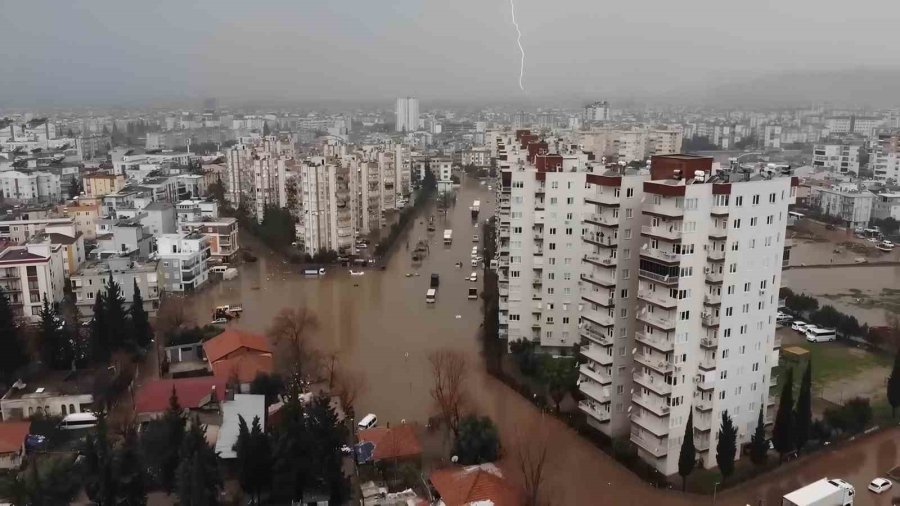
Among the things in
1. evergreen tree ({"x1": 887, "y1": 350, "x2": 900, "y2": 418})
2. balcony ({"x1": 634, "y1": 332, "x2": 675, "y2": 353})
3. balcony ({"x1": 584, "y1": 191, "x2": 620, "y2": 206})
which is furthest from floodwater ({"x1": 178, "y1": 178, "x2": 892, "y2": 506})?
balcony ({"x1": 584, "y1": 191, "x2": 620, "y2": 206})

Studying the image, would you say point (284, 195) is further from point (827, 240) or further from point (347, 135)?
point (347, 135)

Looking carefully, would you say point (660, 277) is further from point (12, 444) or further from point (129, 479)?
point (12, 444)

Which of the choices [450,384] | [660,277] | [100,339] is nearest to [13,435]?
[100,339]

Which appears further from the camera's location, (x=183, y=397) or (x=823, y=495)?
(x=183, y=397)

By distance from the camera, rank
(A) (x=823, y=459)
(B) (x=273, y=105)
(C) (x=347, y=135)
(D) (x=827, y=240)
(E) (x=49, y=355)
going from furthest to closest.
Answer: (B) (x=273, y=105) → (C) (x=347, y=135) → (D) (x=827, y=240) → (E) (x=49, y=355) → (A) (x=823, y=459)

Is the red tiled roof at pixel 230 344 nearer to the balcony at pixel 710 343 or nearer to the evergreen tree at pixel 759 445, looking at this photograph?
the balcony at pixel 710 343

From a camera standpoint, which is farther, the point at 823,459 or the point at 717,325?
the point at 823,459

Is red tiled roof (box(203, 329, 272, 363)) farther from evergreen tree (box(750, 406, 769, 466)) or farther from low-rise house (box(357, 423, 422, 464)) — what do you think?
evergreen tree (box(750, 406, 769, 466))

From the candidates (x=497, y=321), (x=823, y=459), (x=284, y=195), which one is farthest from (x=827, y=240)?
(x=284, y=195)
